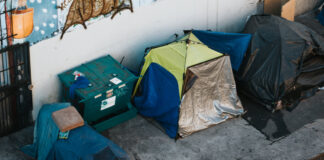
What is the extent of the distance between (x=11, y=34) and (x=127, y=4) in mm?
2390

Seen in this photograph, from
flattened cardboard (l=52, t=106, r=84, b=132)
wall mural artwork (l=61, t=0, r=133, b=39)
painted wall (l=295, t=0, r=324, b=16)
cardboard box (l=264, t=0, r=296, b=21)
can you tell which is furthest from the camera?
painted wall (l=295, t=0, r=324, b=16)

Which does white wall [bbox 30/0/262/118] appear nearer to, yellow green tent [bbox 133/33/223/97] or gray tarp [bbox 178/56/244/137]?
yellow green tent [bbox 133/33/223/97]

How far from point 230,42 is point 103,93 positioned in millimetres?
3051

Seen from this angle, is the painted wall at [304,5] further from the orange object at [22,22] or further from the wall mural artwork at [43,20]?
the orange object at [22,22]

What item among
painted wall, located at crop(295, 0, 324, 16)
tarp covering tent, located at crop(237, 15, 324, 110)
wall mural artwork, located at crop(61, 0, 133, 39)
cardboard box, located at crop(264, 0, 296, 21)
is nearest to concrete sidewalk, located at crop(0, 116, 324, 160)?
tarp covering tent, located at crop(237, 15, 324, 110)

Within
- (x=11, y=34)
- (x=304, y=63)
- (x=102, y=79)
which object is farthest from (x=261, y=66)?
(x=11, y=34)

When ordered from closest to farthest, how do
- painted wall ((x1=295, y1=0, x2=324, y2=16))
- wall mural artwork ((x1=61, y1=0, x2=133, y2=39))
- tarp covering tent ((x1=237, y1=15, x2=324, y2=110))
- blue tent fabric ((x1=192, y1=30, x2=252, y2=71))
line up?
wall mural artwork ((x1=61, y1=0, x2=133, y2=39)) → tarp covering tent ((x1=237, y1=15, x2=324, y2=110)) → blue tent fabric ((x1=192, y1=30, x2=252, y2=71)) → painted wall ((x1=295, y1=0, x2=324, y2=16))

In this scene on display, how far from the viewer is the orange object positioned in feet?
21.8

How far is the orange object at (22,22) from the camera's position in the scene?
665 centimetres

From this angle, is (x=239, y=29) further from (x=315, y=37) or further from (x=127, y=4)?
(x=127, y=4)

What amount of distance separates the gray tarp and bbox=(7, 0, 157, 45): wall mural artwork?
1.99 m

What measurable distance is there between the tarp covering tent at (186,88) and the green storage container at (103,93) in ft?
1.39

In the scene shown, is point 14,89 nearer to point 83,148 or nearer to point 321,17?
point 83,148

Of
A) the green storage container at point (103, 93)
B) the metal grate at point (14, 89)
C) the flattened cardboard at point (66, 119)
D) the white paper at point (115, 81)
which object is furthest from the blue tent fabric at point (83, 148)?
the metal grate at point (14, 89)
